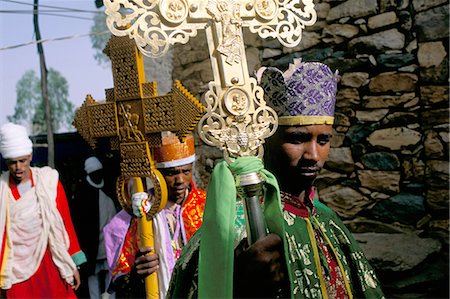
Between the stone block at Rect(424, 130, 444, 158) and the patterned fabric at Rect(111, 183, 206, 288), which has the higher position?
the stone block at Rect(424, 130, 444, 158)

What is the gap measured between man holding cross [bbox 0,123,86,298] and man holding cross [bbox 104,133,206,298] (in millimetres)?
1531

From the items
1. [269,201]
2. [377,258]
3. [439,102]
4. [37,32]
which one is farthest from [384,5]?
[37,32]

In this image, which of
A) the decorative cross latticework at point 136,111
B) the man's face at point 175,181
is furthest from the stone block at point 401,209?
the decorative cross latticework at point 136,111

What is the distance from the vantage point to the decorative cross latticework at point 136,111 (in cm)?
272

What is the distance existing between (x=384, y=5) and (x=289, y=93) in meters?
3.09

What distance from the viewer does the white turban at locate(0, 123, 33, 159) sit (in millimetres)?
5367

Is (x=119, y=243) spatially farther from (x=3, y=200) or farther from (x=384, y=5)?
(x=384, y=5)

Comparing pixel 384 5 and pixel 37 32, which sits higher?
pixel 37 32

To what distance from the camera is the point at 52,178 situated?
18.5 feet

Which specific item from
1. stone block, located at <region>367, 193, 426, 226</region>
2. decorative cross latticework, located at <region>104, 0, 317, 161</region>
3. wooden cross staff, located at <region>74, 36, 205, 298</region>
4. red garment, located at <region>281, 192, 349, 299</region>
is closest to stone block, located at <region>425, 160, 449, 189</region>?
stone block, located at <region>367, 193, 426, 226</region>

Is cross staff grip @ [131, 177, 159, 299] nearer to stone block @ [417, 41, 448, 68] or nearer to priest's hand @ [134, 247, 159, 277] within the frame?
priest's hand @ [134, 247, 159, 277]

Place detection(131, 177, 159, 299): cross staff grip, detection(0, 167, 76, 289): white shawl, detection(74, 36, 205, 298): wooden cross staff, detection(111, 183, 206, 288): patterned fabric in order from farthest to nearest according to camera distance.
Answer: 1. detection(0, 167, 76, 289): white shawl
2. detection(111, 183, 206, 288): patterned fabric
3. detection(131, 177, 159, 299): cross staff grip
4. detection(74, 36, 205, 298): wooden cross staff

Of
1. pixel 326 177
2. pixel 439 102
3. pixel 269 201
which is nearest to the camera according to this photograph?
pixel 269 201

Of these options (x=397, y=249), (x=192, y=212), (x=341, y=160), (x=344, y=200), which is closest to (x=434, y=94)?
(x=341, y=160)
